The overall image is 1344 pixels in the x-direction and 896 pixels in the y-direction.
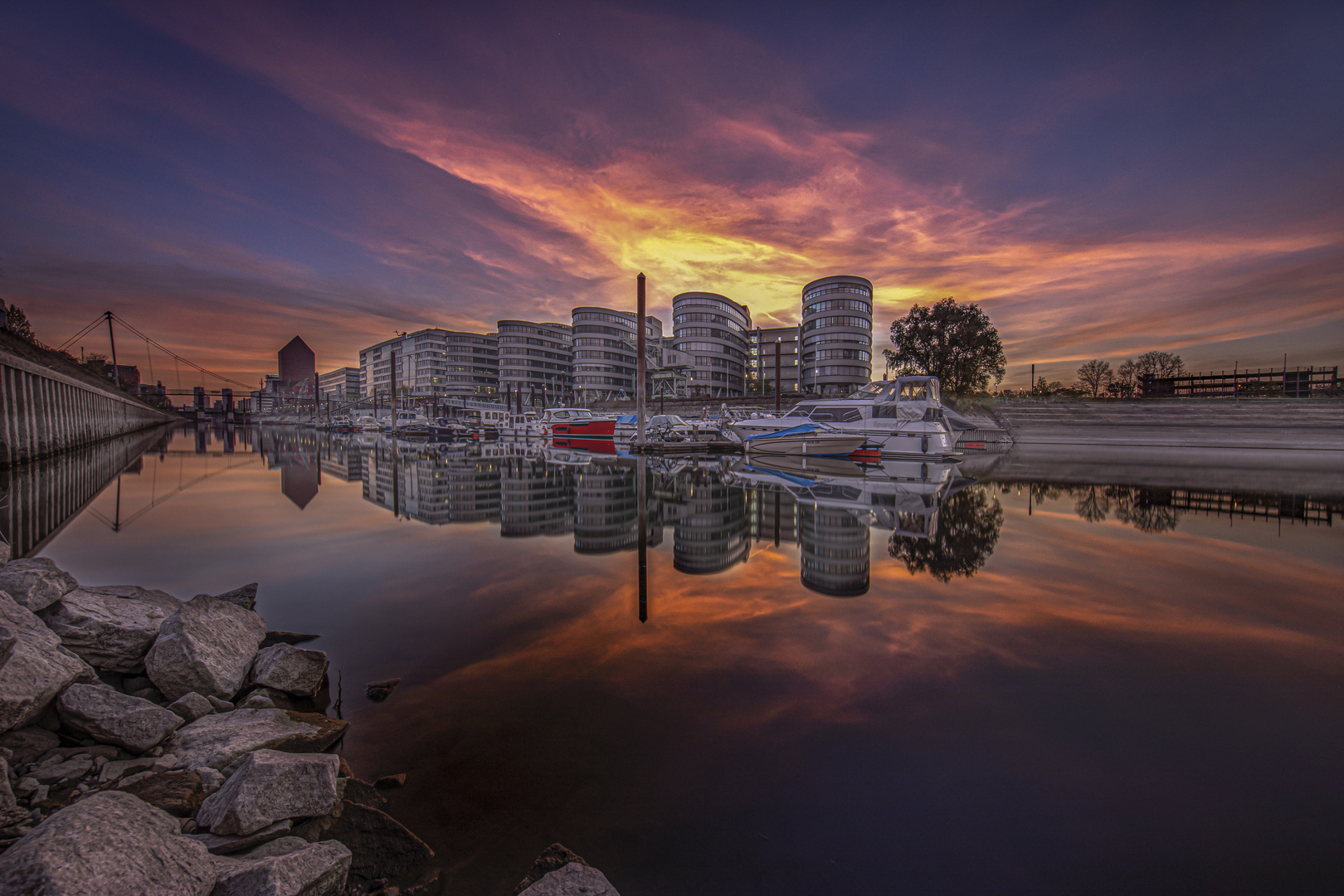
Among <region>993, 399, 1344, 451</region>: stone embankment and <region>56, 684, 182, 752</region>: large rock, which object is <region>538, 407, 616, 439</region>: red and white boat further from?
<region>56, 684, 182, 752</region>: large rock

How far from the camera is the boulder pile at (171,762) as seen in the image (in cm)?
206

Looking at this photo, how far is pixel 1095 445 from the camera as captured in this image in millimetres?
40906

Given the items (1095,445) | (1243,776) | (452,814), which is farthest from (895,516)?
(1095,445)

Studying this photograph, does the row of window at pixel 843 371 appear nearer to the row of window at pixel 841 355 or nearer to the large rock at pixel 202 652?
the row of window at pixel 841 355

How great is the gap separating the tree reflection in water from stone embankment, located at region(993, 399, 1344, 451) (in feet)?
124

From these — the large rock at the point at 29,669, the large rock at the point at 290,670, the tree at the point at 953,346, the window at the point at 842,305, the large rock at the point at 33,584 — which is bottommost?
the large rock at the point at 290,670

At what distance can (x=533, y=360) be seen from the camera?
130000mm

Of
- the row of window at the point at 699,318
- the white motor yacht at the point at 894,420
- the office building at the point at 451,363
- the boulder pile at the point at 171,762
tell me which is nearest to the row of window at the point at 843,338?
the row of window at the point at 699,318

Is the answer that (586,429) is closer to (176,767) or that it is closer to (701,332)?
(176,767)

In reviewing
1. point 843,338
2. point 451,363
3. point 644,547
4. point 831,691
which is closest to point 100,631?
point 831,691

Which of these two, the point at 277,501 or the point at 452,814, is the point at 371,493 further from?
the point at 452,814

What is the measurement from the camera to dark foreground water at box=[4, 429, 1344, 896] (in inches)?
102

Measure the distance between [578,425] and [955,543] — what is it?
36.3m

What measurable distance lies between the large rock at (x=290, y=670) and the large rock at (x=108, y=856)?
185 centimetres
